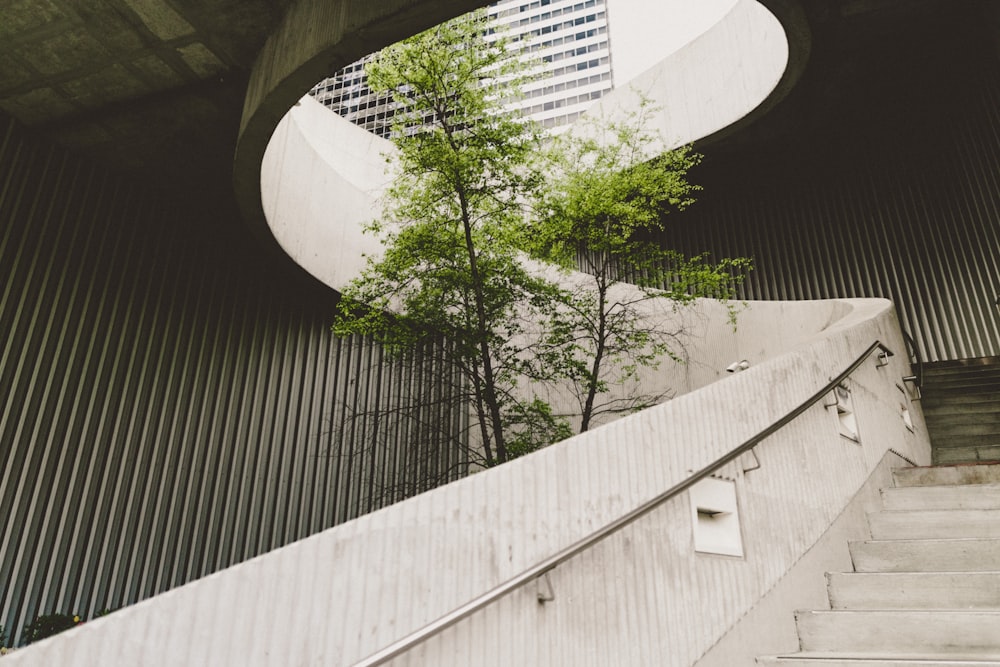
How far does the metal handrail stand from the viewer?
141cm

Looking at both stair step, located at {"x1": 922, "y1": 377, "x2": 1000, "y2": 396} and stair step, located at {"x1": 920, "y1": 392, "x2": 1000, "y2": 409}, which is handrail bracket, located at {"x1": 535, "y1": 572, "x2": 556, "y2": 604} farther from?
stair step, located at {"x1": 922, "y1": 377, "x2": 1000, "y2": 396}

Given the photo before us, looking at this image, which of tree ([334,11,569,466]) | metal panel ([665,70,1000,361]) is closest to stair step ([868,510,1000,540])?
tree ([334,11,569,466])

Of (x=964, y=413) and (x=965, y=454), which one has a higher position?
(x=964, y=413)

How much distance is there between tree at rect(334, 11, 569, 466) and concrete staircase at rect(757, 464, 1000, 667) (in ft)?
14.0

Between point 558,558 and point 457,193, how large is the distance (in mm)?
5824

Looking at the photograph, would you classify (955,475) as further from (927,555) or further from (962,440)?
(962,440)

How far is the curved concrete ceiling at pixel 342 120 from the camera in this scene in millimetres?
5102

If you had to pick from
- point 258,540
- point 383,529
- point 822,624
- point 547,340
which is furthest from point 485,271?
point 383,529

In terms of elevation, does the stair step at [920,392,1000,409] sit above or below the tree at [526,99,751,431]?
below

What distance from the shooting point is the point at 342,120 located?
1156 cm

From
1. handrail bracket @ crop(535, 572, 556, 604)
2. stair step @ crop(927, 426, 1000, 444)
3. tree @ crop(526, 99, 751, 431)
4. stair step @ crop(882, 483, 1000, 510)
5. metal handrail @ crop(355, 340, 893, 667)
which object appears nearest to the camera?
metal handrail @ crop(355, 340, 893, 667)

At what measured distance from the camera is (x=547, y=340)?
317 inches

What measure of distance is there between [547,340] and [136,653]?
7011 millimetres

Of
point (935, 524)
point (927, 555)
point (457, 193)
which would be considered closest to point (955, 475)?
point (935, 524)
